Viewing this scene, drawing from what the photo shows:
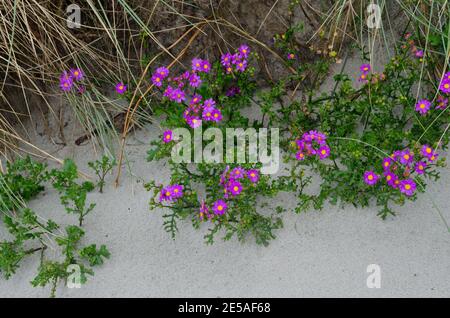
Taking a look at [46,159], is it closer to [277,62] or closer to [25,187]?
[25,187]

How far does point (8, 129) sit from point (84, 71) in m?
0.46

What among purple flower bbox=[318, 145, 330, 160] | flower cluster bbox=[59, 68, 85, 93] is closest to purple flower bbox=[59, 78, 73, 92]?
flower cluster bbox=[59, 68, 85, 93]

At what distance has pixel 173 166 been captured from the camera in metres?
2.74

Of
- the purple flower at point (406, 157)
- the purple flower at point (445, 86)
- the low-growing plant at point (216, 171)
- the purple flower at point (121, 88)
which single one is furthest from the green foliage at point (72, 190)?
the purple flower at point (445, 86)

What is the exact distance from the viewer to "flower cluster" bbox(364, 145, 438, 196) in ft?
7.84

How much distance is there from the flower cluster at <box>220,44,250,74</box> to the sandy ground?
2.07 feet

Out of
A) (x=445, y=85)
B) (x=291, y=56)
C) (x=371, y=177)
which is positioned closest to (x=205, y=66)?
(x=291, y=56)

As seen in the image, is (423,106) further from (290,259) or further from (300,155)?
(290,259)

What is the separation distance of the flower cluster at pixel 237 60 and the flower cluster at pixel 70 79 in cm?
67

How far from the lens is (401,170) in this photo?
244cm

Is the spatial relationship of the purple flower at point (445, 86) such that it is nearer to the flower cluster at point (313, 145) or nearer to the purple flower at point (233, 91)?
the flower cluster at point (313, 145)

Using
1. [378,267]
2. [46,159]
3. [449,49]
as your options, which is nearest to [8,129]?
[46,159]

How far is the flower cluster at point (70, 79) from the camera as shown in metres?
2.86

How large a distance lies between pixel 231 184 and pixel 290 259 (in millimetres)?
371
